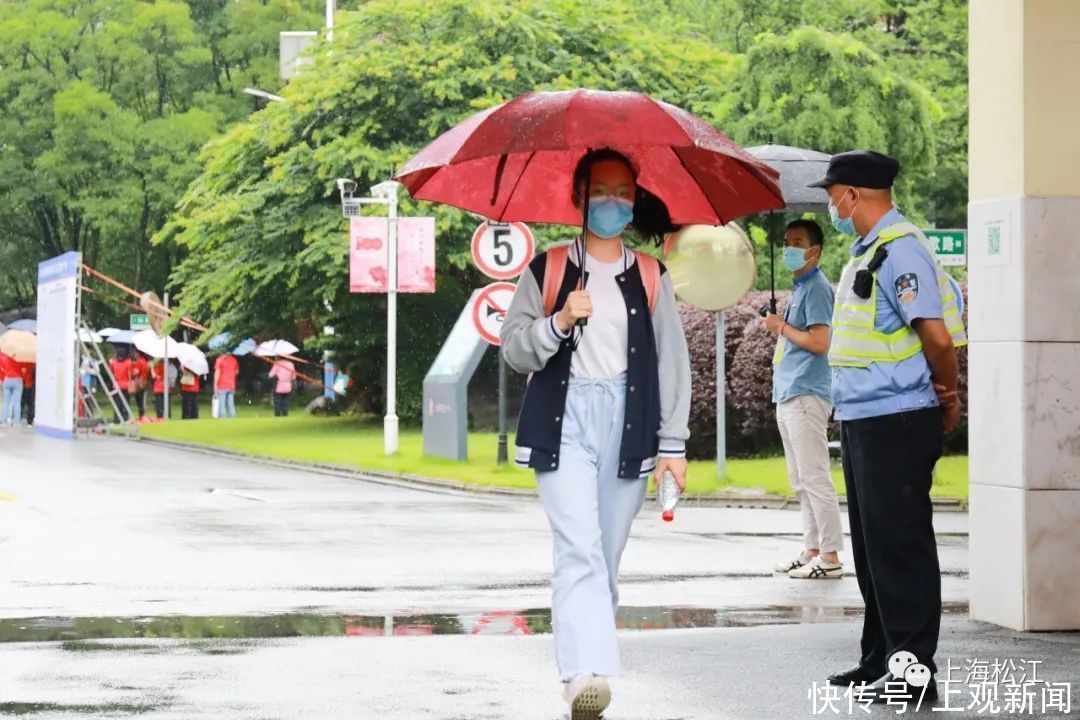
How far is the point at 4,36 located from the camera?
58.6m

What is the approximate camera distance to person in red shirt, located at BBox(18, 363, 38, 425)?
44.7m

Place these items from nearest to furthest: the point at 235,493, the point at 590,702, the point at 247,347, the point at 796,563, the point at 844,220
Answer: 1. the point at 590,702
2. the point at 844,220
3. the point at 796,563
4. the point at 235,493
5. the point at 247,347

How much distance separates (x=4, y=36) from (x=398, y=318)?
2515cm

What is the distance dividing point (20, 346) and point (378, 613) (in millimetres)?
36085

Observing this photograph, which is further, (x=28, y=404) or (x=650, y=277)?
(x=28, y=404)

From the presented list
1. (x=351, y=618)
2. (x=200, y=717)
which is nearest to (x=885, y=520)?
(x=200, y=717)

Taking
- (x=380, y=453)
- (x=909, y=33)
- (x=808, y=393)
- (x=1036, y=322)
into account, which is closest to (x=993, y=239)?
(x=1036, y=322)

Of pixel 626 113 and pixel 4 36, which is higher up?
pixel 4 36

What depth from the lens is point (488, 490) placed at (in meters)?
21.5

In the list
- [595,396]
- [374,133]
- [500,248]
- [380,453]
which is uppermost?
[374,133]

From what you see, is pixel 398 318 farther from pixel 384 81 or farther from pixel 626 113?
pixel 626 113

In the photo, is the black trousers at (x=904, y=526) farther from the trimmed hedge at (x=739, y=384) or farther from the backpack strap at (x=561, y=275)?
the trimmed hedge at (x=739, y=384)

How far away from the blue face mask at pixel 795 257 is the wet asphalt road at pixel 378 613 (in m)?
1.80

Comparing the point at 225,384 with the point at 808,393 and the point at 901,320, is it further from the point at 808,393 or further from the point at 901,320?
the point at 901,320
